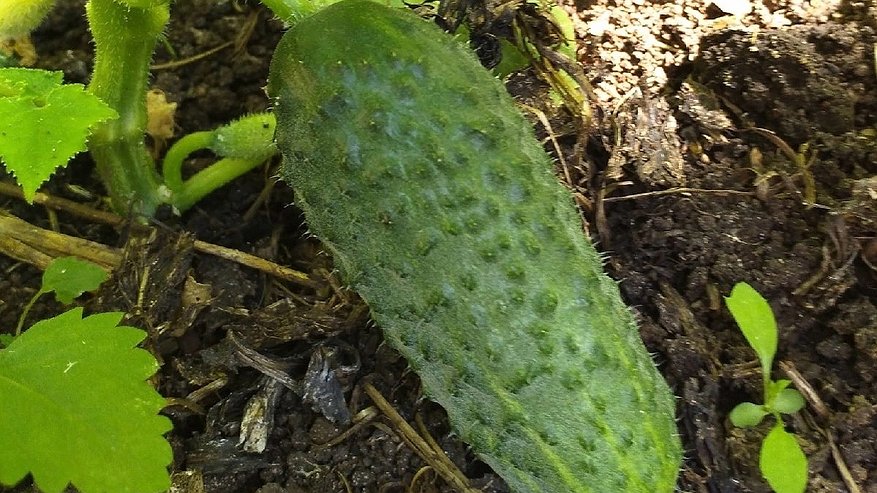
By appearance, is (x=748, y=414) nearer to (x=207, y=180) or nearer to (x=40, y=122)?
(x=207, y=180)

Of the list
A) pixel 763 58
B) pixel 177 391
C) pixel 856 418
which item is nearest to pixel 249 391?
pixel 177 391

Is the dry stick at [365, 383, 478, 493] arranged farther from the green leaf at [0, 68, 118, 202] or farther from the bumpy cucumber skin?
the green leaf at [0, 68, 118, 202]

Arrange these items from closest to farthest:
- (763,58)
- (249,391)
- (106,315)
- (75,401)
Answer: (75,401) → (106,315) → (249,391) → (763,58)

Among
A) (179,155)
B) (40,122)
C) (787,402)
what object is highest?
(40,122)

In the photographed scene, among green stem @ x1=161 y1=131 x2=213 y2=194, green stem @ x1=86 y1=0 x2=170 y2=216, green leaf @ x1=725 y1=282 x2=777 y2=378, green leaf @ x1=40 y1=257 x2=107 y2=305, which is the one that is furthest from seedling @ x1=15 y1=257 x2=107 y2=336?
green leaf @ x1=725 y1=282 x2=777 y2=378

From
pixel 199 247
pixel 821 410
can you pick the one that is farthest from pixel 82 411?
pixel 821 410

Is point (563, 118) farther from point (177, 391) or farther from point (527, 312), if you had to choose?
point (177, 391)

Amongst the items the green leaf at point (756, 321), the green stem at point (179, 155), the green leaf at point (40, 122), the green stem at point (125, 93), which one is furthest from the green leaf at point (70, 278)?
the green leaf at point (756, 321)
